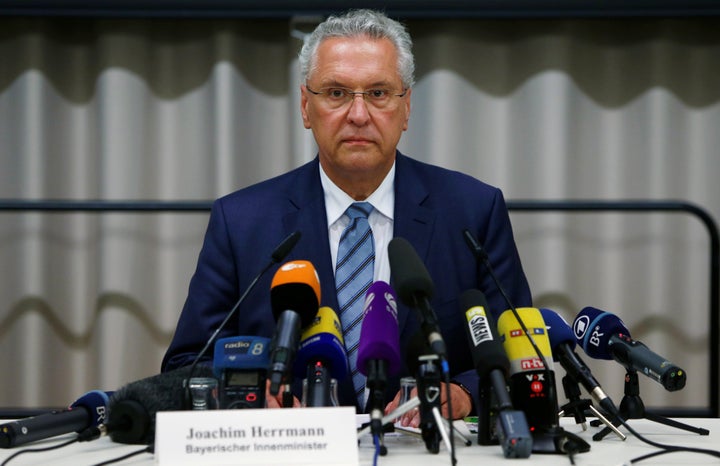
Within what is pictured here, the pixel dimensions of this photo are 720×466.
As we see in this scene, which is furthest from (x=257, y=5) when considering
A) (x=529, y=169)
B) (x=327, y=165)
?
(x=327, y=165)

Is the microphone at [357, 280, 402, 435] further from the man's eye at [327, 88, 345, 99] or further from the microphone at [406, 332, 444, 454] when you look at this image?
the man's eye at [327, 88, 345, 99]

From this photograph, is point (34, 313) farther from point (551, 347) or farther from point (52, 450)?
point (551, 347)

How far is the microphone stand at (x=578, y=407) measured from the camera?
1.37m

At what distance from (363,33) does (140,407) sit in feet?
3.43

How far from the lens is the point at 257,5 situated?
11.1 feet

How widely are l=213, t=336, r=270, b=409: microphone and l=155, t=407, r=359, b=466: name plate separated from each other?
0.12 metres

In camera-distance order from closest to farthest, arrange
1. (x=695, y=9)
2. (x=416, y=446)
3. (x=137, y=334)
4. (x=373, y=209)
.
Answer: (x=416, y=446) < (x=373, y=209) < (x=695, y=9) < (x=137, y=334)

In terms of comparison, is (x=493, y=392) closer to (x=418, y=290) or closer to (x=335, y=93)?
(x=418, y=290)

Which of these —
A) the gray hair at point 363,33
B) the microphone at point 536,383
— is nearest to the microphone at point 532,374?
the microphone at point 536,383

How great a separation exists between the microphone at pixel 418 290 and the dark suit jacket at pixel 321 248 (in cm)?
67

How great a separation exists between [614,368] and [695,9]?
148 cm

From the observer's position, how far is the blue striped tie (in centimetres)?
191

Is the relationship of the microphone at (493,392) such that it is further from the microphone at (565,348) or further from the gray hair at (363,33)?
the gray hair at (363,33)

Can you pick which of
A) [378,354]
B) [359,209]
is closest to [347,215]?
[359,209]
